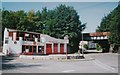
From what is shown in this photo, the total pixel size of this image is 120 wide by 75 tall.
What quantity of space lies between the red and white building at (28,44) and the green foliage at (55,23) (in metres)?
11.5

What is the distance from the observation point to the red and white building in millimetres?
51281

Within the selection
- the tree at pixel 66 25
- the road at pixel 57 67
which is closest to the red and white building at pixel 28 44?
the tree at pixel 66 25

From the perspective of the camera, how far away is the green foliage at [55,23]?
71075mm

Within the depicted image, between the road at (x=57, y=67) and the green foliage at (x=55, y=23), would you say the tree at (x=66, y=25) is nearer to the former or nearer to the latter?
the green foliage at (x=55, y=23)

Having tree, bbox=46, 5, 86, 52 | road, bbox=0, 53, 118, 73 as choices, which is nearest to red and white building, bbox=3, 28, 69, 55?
tree, bbox=46, 5, 86, 52

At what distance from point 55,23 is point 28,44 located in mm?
19875

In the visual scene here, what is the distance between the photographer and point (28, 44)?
53031 millimetres

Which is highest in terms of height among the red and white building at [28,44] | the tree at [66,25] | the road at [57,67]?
the tree at [66,25]

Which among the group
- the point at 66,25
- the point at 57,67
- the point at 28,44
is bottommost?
the point at 57,67

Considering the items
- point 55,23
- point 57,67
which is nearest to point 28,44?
point 55,23

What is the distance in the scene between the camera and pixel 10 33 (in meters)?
52.8

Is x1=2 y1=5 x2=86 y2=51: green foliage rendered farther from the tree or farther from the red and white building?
the red and white building

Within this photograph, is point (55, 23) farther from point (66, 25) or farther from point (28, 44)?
point (28, 44)

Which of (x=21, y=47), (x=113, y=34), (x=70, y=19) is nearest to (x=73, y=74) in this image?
(x=21, y=47)
